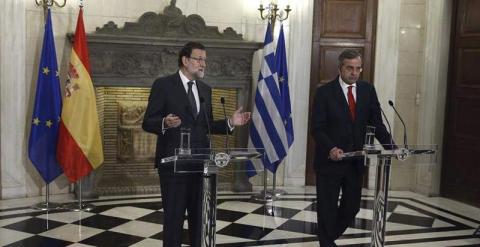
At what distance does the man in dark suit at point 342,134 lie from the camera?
164 inches

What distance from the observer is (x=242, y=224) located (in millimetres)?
5496

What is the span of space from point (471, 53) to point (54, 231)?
194 inches

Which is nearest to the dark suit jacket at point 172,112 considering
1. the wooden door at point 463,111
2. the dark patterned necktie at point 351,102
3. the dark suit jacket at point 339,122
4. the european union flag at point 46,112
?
the dark suit jacket at point 339,122

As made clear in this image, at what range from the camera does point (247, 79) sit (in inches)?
273

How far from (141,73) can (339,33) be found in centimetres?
259

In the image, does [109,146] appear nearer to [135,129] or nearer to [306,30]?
[135,129]

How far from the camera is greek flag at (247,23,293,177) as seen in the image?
6.54m

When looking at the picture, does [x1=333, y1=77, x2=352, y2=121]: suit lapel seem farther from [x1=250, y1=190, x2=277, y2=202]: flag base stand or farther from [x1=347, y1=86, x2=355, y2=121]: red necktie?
[x1=250, y1=190, x2=277, y2=202]: flag base stand

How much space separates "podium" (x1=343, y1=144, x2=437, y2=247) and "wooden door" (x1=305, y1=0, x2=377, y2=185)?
370 cm

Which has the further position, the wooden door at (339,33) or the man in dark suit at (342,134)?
the wooden door at (339,33)

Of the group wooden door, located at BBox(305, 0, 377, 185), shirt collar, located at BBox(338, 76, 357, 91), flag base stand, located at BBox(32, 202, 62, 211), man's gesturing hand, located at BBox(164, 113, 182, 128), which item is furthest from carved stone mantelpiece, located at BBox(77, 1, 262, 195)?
man's gesturing hand, located at BBox(164, 113, 182, 128)

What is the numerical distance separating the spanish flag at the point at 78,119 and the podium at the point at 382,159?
3139 mm

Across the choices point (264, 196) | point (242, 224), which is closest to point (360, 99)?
point (242, 224)

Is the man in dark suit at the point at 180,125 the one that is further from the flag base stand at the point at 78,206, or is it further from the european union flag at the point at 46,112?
the european union flag at the point at 46,112
